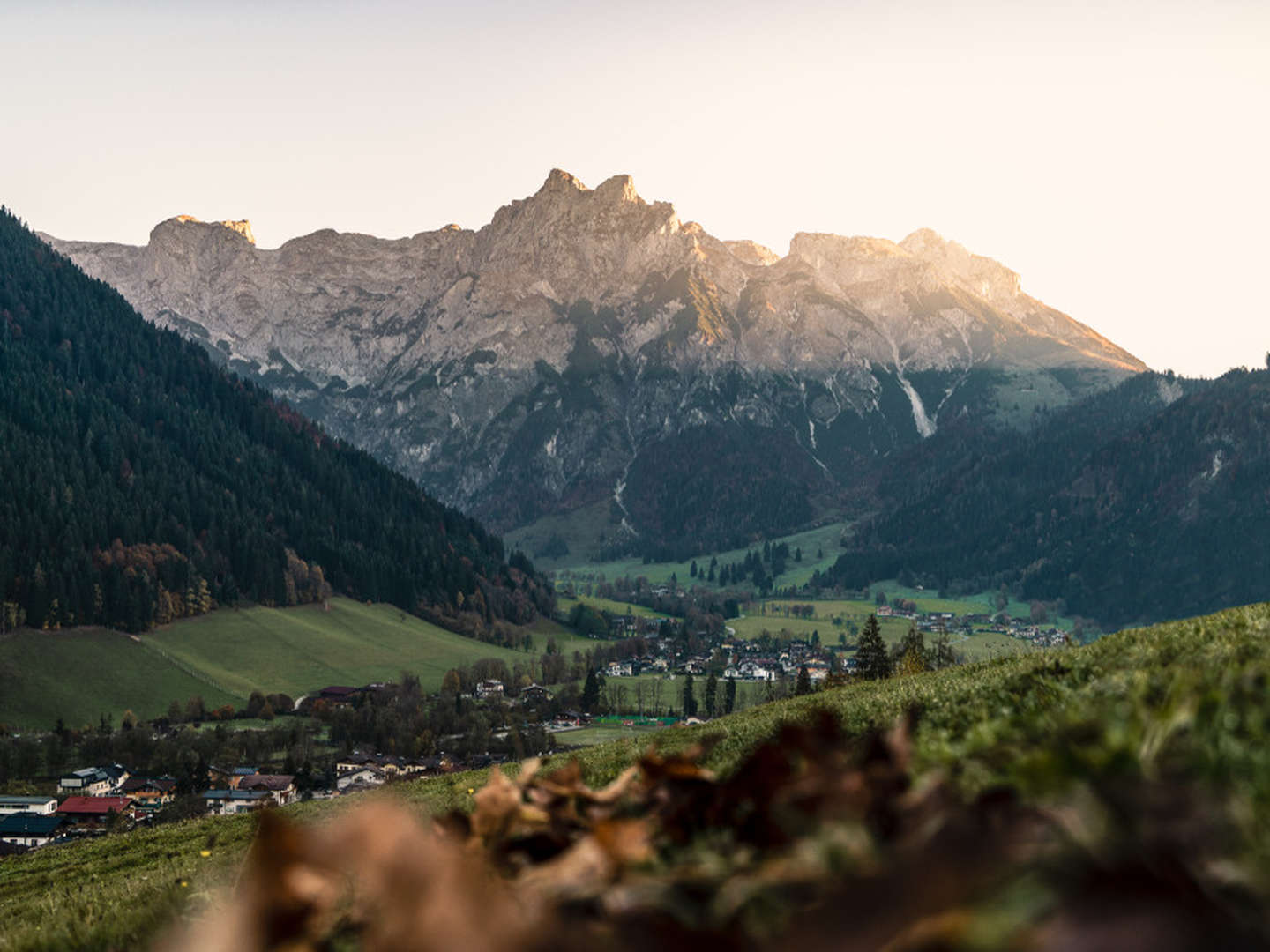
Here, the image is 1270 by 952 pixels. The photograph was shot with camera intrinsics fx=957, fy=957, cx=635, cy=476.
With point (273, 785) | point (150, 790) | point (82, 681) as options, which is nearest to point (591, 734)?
point (273, 785)

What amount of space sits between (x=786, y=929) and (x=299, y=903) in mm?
2468

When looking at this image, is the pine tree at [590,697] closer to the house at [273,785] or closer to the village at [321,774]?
the village at [321,774]

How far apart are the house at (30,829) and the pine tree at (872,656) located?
258ft

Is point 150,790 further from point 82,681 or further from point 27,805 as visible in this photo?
point 82,681

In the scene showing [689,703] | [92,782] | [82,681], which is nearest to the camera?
[92,782]

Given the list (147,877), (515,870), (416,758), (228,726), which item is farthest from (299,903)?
(228,726)

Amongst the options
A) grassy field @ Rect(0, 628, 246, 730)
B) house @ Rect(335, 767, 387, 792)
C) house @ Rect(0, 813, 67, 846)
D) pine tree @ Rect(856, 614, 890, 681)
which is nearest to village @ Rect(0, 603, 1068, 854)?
house @ Rect(0, 813, 67, 846)

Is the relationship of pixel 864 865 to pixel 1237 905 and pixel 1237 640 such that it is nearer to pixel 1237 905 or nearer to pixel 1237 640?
pixel 1237 905

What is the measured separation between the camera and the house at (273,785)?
115 m

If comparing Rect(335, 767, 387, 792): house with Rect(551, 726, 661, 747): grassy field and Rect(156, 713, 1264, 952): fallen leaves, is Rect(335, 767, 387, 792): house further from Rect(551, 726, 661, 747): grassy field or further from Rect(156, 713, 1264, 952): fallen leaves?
Rect(156, 713, 1264, 952): fallen leaves

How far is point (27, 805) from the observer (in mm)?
110312

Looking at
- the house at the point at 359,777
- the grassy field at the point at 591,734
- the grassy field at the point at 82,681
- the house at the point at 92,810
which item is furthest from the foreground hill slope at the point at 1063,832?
the grassy field at the point at 82,681

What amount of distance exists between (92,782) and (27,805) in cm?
2179

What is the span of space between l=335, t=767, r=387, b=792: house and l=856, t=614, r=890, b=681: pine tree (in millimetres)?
75727
